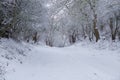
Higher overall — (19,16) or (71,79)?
(19,16)

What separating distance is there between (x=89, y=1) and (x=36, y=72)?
38.0 ft

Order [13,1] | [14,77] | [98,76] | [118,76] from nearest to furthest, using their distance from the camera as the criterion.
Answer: [14,77] → [98,76] → [118,76] → [13,1]

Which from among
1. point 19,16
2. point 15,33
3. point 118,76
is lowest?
point 118,76

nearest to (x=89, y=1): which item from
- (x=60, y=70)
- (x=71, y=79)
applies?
(x=60, y=70)

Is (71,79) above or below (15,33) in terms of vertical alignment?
below

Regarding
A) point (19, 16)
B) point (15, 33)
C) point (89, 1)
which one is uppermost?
point (89, 1)

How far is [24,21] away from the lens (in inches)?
533

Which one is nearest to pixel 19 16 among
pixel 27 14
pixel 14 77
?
pixel 27 14

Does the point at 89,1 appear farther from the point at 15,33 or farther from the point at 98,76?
the point at 98,76

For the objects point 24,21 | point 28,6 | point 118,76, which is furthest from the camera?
point 24,21

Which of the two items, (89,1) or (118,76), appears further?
(89,1)

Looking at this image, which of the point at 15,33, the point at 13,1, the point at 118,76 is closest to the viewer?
the point at 118,76

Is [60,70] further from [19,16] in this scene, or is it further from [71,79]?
[19,16]

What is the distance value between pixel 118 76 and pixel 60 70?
248 centimetres
